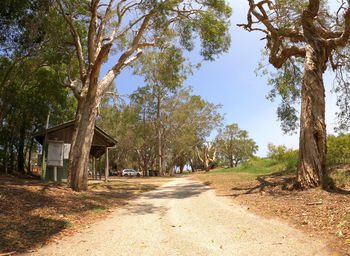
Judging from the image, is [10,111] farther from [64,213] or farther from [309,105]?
[309,105]

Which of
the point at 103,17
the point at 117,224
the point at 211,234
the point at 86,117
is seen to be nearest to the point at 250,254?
the point at 211,234

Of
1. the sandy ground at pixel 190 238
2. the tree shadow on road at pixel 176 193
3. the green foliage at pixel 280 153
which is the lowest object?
the tree shadow on road at pixel 176 193

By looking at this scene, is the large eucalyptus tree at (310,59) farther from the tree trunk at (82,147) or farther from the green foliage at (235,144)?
the green foliage at (235,144)

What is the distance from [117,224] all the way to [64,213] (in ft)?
5.47

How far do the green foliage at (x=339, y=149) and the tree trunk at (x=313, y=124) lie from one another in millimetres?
3857

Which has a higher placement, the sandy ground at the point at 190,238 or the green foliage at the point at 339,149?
the green foliage at the point at 339,149

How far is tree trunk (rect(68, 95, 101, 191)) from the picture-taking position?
9.55m

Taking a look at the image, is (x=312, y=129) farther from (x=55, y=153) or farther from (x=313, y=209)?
(x=55, y=153)

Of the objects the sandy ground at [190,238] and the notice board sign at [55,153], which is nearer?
the sandy ground at [190,238]

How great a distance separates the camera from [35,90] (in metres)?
16.8

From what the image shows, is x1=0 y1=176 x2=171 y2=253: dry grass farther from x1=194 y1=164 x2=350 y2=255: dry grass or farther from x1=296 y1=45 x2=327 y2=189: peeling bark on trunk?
x1=296 y1=45 x2=327 y2=189: peeling bark on trunk

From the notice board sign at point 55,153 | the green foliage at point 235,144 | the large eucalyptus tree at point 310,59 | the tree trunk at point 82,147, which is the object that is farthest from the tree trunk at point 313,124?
the green foliage at point 235,144

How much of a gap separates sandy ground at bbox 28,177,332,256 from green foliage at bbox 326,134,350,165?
812 centimetres

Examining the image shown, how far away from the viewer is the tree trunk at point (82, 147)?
31.3 ft
